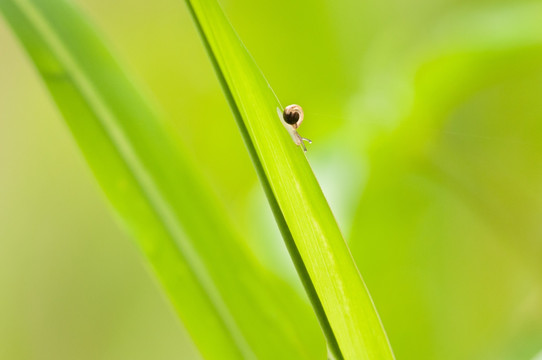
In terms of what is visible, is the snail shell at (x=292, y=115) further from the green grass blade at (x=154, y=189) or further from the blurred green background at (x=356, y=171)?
the blurred green background at (x=356, y=171)

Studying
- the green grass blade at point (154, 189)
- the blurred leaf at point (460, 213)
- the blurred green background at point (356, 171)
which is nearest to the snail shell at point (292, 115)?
the green grass blade at point (154, 189)

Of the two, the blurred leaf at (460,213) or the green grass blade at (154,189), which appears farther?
the blurred leaf at (460,213)

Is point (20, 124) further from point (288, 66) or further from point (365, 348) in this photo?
point (365, 348)

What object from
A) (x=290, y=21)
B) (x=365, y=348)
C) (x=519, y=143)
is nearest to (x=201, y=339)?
(x=365, y=348)

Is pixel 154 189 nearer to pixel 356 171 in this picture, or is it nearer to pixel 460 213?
pixel 356 171

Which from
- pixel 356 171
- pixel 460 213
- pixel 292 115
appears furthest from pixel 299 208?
pixel 460 213

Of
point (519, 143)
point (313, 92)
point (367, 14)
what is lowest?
point (519, 143)

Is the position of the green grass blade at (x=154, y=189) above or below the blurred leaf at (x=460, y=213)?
above
